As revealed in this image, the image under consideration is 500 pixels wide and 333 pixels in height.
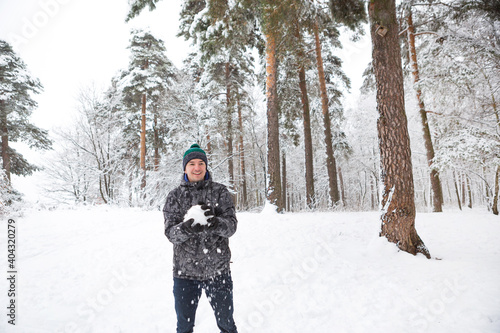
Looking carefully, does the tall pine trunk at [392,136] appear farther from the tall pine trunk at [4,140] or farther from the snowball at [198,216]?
the tall pine trunk at [4,140]

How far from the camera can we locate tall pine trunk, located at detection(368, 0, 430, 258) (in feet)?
13.5

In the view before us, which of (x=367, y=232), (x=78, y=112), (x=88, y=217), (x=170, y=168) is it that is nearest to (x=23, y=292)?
(x=88, y=217)

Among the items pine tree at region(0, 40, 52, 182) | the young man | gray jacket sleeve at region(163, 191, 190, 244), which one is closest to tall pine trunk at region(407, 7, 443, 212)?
the young man

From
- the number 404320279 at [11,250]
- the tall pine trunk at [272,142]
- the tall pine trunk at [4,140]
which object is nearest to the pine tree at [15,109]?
the tall pine trunk at [4,140]

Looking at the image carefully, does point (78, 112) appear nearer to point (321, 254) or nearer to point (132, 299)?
point (132, 299)

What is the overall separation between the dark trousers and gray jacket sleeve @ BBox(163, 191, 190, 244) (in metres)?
0.40

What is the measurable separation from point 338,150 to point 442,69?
7034mm

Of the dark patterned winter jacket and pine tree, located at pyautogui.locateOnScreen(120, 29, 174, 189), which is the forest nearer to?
pine tree, located at pyautogui.locateOnScreen(120, 29, 174, 189)

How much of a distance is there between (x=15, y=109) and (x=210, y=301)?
1624 centimetres

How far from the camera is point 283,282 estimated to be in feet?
11.8

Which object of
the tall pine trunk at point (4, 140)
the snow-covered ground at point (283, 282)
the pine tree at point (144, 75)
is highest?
the pine tree at point (144, 75)

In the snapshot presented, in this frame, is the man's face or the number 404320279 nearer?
the man's face

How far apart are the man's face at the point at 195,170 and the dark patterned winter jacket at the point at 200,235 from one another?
0.06m

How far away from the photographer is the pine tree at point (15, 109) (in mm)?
11469
